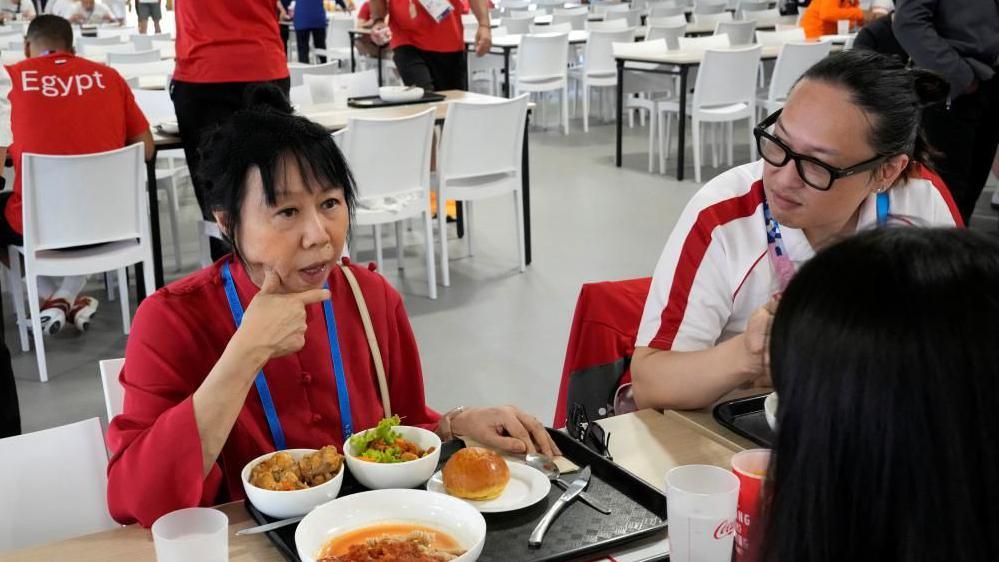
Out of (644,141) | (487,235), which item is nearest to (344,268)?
(487,235)

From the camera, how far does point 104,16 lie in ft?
39.6

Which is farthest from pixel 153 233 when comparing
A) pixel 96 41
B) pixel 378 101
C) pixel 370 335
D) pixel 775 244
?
pixel 96 41

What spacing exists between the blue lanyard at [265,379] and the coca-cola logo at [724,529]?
2.17 ft

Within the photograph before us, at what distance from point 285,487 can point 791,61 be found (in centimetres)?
599

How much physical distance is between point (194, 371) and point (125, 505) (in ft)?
0.81

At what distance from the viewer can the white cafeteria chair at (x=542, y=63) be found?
26.6 feet

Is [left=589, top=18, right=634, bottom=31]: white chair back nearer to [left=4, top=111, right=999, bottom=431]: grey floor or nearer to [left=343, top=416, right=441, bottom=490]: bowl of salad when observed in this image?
[left=4, top=111, right=999, bottom=431]: grey floor

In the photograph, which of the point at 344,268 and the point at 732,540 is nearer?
the point at 732,540

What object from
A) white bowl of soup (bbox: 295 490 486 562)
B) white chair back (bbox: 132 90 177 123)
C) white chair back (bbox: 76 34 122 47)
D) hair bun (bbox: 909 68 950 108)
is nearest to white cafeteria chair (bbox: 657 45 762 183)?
white chair back (bbox: 132 90 177 123)

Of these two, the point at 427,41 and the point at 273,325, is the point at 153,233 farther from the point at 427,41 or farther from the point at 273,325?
the point at 273,325

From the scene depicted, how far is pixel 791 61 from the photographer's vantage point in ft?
21.9

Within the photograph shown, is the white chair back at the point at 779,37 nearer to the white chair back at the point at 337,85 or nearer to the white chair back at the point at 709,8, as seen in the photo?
the white chair back at the point at 337,85

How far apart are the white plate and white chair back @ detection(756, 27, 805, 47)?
260 inches

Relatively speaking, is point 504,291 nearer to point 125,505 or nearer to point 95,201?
point 95,201
